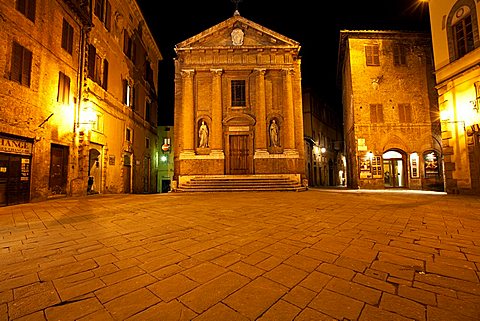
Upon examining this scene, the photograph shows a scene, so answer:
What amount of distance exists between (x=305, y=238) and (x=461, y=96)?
12142mm

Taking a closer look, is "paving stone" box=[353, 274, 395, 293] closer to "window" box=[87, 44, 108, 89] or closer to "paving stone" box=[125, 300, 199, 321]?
"paving stone" box=[125, 300, 199, 321]

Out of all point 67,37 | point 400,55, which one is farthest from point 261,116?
point 400,55

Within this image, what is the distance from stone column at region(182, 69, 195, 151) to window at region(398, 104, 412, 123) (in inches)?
603

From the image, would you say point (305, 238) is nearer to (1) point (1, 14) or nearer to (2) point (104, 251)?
(2) point (104, 251)

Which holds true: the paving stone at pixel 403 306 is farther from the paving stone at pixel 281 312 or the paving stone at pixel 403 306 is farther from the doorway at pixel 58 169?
the doorway at pixel 58 169

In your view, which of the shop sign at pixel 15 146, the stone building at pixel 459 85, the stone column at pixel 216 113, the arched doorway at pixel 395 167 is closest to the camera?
the shop sign at pixel 15 146

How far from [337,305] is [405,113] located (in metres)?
19.4

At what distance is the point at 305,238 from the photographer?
3588 millimetres

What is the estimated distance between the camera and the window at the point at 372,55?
57.1 ft

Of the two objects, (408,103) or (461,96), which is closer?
(461,96)

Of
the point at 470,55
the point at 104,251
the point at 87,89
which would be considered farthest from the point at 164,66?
the point at 104,251

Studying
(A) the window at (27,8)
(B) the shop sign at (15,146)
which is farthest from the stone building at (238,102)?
(A) the window at (27,8)

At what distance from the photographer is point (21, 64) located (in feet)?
27.2

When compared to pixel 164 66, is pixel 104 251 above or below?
below
